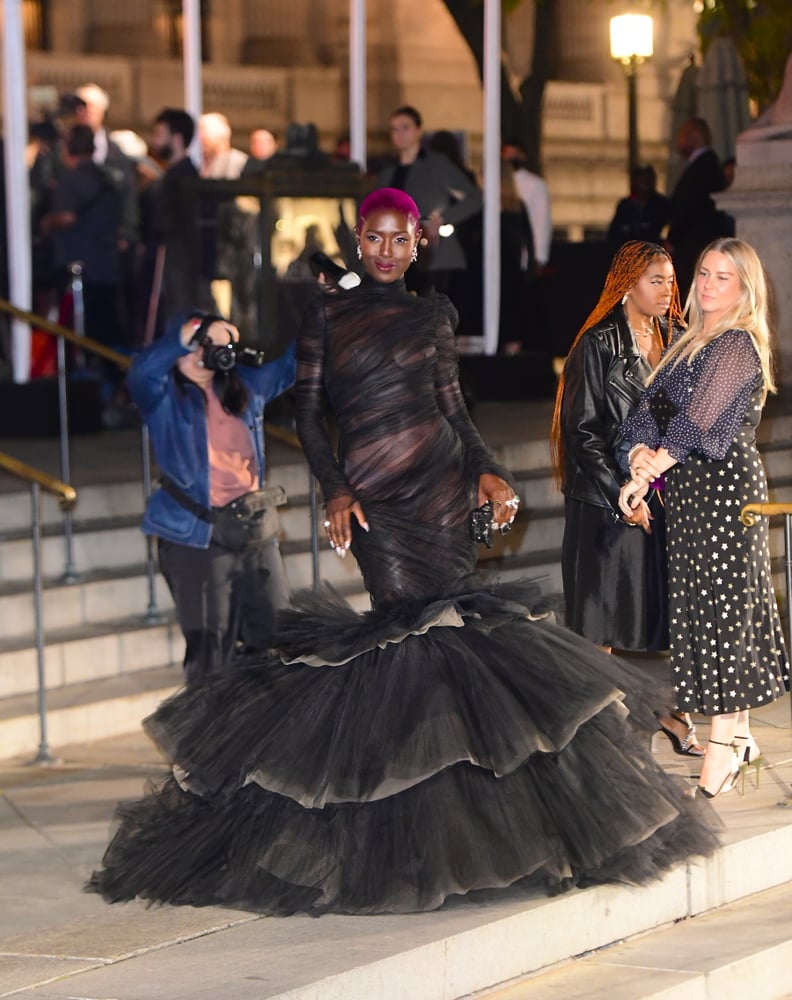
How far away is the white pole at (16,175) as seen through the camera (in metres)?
14.0

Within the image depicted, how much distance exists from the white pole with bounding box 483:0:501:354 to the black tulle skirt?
10.5 metres

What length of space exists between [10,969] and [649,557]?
10.0 ft

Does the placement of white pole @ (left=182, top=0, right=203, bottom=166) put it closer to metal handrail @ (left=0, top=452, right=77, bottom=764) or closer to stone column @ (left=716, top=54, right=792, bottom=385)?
stone column @ (left=716, top=54, right=792, bottom=385)

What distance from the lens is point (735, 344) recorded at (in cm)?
706

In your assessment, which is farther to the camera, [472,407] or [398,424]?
[472,407]

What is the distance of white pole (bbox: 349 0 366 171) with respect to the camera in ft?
53.6

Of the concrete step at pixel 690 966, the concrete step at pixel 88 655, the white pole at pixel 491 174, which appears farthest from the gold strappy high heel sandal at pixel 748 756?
the white pole at pixel 491 174

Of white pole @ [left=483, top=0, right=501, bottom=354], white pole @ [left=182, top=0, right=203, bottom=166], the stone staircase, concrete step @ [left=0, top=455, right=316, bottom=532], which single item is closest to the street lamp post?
white pole @ [left=483, top=0, right=501, bottom=354]

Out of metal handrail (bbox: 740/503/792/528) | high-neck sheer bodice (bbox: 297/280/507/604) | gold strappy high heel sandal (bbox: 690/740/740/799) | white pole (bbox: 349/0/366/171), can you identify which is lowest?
gold strappy high heel sandal (bbox: 690/740/740/799)

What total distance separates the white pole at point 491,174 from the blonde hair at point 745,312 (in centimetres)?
972

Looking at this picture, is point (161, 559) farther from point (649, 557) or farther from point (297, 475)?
point (297, 475)

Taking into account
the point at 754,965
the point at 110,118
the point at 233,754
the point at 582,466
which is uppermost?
the point at 110,118

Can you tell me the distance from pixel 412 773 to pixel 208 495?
8.70 feet

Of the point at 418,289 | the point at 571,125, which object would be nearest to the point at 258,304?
the point at 418,289
